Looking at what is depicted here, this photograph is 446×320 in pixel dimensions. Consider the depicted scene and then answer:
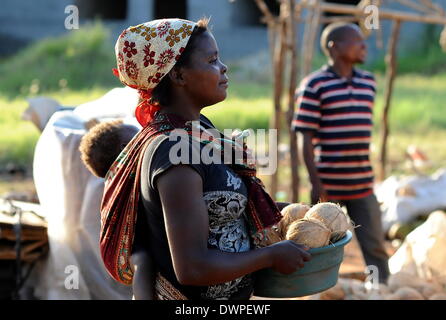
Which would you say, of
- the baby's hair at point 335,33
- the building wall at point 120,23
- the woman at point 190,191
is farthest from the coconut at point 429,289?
the building wall at point 120,23

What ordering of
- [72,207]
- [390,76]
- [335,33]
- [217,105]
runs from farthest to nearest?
1. [217,105]
2. [390,76]
3. [335,33]
4. [72,207]

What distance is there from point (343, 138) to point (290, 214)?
1952 millimetres

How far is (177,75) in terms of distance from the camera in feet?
6.16

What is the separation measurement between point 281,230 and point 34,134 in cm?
788

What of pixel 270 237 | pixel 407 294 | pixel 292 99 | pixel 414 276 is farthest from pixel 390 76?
pixel 270 237

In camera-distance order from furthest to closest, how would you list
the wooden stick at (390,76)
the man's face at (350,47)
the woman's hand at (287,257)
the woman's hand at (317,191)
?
the wooden stick at (390,76) → the man's face at (350,47) → the woman's hand at (317,191) → the woman's hand at (287,257)

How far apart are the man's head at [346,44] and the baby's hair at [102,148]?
1.84 m

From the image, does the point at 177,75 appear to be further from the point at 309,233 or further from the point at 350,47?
the point at 350,47

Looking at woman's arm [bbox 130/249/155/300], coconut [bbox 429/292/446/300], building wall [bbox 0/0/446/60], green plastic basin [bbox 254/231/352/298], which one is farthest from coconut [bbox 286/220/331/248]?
building wall [bbox 0/0/446/60]

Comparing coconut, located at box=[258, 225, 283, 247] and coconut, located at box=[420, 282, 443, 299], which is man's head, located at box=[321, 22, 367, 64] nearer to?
coconut, located at box=[420, 282, 443, 299]

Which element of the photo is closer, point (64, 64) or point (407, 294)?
point (407, 294)

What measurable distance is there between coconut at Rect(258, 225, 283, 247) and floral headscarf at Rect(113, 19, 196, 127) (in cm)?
52

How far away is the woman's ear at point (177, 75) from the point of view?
188 cm

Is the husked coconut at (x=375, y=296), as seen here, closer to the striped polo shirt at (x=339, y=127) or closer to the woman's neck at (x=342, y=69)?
the striped polo shirt at (x=339, y=127)
